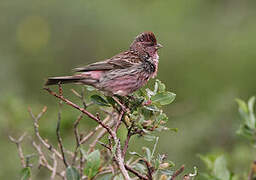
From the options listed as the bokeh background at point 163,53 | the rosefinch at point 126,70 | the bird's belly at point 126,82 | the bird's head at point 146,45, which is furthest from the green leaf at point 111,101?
the bird's head at point 146,45

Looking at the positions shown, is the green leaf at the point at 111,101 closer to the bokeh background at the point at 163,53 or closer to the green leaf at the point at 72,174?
the green leaf at the point at 72,174

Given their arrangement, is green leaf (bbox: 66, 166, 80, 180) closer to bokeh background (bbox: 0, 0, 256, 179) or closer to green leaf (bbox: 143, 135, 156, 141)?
green leaf (bbox: 143, 135, 156, 141)

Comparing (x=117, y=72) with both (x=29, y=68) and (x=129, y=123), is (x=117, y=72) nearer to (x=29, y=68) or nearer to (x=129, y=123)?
(x=129, y=123)

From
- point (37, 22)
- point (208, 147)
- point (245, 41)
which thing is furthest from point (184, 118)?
point (37, 22)

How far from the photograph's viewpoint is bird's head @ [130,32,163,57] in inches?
262

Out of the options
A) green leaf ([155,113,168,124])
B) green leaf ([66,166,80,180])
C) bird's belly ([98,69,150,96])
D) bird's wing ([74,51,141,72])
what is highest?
green leaf ([155,113,168,124])

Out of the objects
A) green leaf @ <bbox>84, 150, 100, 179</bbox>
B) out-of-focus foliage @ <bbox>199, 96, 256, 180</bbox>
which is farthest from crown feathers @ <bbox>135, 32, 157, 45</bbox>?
green leaf @ <bbox>84, 150, 100, 179</bbox>

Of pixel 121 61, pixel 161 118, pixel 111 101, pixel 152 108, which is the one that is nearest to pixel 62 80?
pixel 111 101

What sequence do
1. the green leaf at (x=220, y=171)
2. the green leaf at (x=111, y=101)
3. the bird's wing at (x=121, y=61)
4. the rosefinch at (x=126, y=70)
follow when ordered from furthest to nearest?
the bird's wing at (x=121, y=61) < the rosefinch at (x=126, y=70) < the green leaf at (x=111, y=101) < the green leaf at (x=220, y=171)

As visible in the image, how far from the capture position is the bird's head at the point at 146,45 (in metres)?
6.64

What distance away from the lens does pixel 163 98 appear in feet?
13.0

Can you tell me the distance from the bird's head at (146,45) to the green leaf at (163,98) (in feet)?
8.77

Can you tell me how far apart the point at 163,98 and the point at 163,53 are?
23.8 feet

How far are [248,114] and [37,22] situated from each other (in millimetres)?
9413
